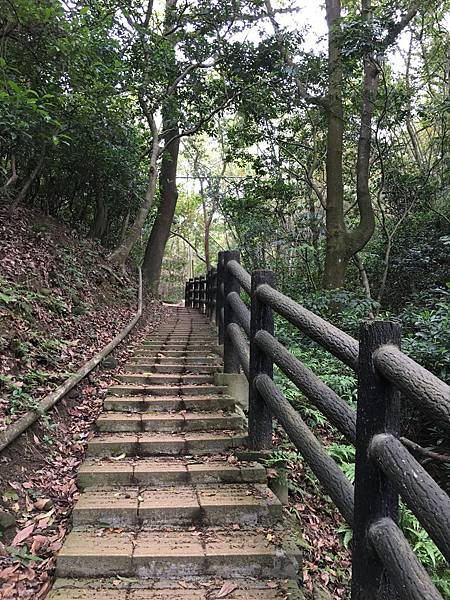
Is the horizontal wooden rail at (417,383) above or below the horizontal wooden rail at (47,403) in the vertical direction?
above

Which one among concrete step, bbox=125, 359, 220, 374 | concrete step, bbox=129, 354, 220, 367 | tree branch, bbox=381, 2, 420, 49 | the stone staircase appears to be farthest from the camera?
tree branch, bbox=381, 2, 420, 49

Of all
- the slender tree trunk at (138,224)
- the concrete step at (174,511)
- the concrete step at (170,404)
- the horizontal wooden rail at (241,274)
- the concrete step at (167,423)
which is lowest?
the concrete step at (174,511)

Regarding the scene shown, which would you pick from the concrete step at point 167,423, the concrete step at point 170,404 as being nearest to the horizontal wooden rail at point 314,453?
the concrete step at point 167,423

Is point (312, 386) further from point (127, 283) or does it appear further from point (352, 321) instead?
point (127, 283)

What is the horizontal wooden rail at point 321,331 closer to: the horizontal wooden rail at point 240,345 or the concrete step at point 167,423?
the horizontal wooden rail at point 240,345

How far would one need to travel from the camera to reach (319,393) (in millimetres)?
2199

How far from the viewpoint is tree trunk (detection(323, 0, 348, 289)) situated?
9852 millimetres

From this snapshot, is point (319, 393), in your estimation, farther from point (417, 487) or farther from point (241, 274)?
point (241, 274)

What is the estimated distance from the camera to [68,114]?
24.0 ft

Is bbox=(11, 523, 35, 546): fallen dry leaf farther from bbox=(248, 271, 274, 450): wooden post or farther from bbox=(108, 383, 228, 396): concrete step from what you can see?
bbox=(108, 383, 228, 396): concrete step

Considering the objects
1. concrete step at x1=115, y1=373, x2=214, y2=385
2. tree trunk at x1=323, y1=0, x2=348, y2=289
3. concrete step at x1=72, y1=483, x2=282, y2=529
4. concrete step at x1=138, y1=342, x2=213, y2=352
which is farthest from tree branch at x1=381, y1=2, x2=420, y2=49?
concrete step at x1=72, y1=483, x2=282, y2=529

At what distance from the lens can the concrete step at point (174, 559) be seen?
240 centimetres

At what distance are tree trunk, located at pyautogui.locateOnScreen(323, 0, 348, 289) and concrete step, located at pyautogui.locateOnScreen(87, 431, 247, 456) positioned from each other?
6.80 meters

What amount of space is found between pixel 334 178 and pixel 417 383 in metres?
9.39
